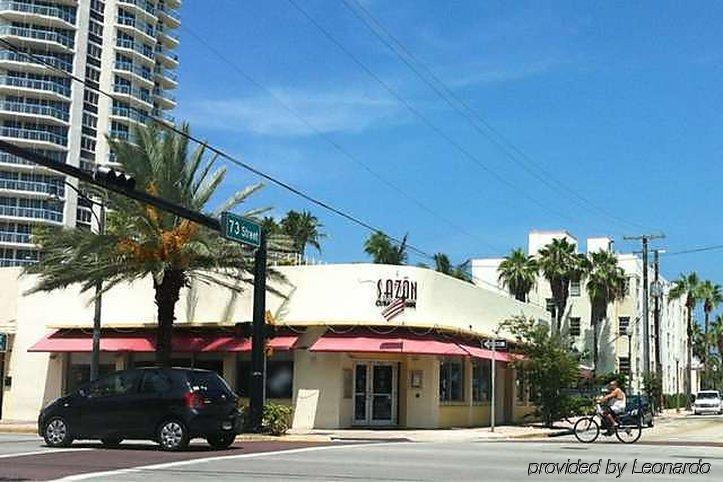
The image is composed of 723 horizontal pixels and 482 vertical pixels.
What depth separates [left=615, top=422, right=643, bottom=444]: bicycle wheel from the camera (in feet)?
88.8

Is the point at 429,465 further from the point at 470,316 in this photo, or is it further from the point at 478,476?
the point at 470,316

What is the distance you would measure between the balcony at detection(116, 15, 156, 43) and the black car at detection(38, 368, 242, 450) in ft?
341

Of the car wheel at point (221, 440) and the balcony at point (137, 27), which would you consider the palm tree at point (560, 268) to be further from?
the balcony at point (137, 27)

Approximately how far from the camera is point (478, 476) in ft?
49.9

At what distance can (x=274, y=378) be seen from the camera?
32.9 metres

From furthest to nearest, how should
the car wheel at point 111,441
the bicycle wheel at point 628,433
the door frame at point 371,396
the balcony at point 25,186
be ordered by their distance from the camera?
the balcony at point 25,186 < the door frame at point 371,396 < the bicycle wheel at point 628,433 < the car wheel at point 111,441

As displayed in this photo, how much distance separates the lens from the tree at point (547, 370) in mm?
36219

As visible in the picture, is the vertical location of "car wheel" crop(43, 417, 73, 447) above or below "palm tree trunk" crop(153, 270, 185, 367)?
below

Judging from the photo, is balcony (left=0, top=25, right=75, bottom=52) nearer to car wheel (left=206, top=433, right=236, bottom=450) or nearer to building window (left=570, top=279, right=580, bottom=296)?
building window (left=570, top=279, right=580, bottom=296)

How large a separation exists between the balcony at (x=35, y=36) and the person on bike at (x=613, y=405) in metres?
94.5

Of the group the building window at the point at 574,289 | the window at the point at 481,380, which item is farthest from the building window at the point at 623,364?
the window at the point at 481,380

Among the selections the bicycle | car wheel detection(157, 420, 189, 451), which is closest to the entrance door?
the bicycle

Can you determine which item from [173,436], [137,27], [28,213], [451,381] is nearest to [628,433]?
[451,381]

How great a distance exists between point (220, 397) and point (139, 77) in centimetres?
10431
